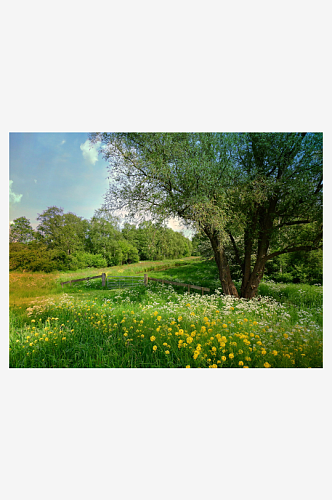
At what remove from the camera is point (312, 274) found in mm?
2941

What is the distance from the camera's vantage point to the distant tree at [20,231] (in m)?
2.60

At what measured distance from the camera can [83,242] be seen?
2.87 metres

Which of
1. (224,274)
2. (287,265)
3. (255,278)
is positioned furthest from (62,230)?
(287,265)

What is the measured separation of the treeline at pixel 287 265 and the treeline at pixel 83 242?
1.14 feet

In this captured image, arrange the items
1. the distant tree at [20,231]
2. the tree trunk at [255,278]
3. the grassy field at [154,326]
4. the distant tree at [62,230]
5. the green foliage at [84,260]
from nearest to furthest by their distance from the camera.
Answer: the grassy field at [154,326], the distant tree at [20,231], the distant tree at [62,230], the green foliage at [84,260], the tree trunk at [255,278]

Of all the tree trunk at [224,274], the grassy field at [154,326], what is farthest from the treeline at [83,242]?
the tree trunk at [224,274]

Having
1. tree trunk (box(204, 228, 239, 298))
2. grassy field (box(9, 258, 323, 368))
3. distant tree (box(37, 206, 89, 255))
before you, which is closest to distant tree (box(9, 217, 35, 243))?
distant tree (box(37, 206, 89, 255))

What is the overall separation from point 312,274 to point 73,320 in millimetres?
3647

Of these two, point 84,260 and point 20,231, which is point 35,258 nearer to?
point 20,231

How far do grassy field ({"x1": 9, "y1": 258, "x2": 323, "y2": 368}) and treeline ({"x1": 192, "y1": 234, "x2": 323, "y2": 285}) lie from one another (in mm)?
163

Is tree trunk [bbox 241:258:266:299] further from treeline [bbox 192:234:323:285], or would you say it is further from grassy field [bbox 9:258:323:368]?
grassy field [bbox 9:258:323:368]

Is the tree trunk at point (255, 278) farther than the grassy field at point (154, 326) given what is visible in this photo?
Yes

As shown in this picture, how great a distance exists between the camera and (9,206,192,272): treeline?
2643 millimetres

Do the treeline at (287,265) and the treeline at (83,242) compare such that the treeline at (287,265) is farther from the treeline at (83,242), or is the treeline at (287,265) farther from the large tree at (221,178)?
the treeline at (83,242)
